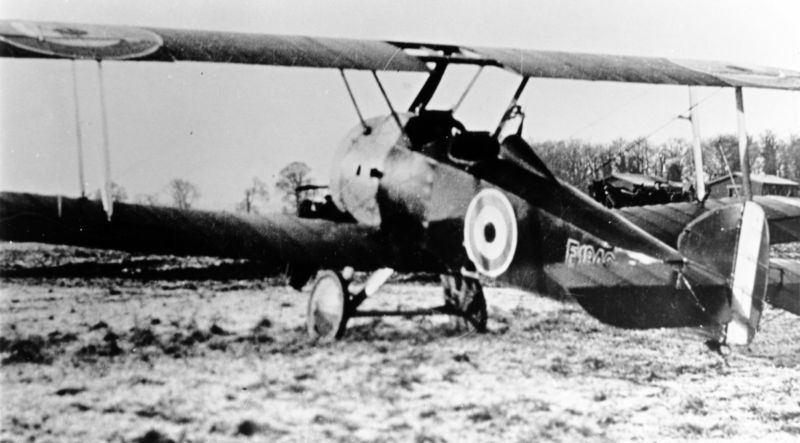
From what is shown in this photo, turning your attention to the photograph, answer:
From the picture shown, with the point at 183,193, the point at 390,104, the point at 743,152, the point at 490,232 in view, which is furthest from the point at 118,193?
the point at 743,152

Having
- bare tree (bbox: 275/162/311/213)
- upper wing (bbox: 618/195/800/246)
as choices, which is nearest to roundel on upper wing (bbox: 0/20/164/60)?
bare tree (bbox: 275/162/311/213)

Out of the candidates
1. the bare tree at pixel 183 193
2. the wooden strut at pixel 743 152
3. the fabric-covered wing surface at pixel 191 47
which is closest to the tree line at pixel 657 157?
the wooden strut at pixel 743 152

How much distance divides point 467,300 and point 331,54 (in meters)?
2.06

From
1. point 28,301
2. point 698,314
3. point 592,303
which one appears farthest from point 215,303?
point 698,314

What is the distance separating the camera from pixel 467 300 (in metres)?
5.34

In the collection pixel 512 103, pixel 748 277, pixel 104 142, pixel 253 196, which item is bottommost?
pixel 748 277

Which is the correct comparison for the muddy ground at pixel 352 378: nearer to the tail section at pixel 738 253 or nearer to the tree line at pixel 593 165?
the tail section at pixel 738 253

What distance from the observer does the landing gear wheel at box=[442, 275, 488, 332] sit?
17.4 feet

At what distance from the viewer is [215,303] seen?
5969mm

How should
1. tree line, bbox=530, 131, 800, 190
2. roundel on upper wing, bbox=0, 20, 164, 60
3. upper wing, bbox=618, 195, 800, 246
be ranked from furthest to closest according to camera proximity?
tree line, bbox=530, 131, 800, 190 → upper wing, bbox=618, 195, 800, 246 → roundel on upper wing, bbox=0, 20, 164, 60

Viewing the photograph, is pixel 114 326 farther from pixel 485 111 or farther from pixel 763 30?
pixel 763 30

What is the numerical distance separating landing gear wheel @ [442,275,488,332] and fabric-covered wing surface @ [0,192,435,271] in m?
0.42

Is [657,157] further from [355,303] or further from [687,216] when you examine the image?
[355,303]

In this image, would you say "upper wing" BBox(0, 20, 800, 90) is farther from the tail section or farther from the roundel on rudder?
the tail section
